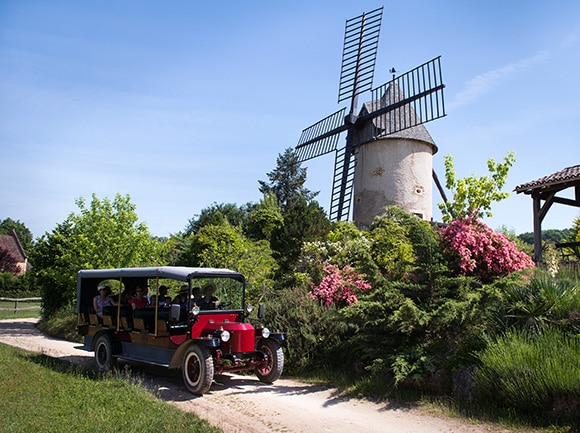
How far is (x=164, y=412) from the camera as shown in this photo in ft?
24.2

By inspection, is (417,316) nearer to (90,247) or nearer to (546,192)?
(546,192)

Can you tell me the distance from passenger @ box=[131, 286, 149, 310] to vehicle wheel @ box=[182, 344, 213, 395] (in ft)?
6.91

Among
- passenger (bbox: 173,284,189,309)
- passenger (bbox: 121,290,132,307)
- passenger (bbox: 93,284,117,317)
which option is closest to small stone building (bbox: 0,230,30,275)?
passenger (bbox: 93,284,117,317)

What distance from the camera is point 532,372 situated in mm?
6945

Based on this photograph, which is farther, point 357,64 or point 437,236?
point 357,64

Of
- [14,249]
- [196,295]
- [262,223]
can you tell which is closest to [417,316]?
[196,295]

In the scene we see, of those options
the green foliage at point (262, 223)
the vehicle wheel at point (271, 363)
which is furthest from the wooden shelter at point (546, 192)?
the green foliage at point (262, 223)

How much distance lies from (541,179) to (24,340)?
16.3m

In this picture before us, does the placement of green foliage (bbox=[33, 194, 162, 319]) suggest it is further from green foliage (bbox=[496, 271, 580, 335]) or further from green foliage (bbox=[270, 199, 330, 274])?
green foliage (bbox=[496, 271, 580, 335])

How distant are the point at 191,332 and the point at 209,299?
36.6 inches

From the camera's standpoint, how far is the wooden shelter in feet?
46.2

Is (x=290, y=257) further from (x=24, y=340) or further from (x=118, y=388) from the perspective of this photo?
(x=118, y=388)

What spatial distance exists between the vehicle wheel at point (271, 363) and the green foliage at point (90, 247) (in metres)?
10.5

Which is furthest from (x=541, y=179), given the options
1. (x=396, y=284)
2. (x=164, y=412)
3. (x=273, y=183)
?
(x=273, y=183)
